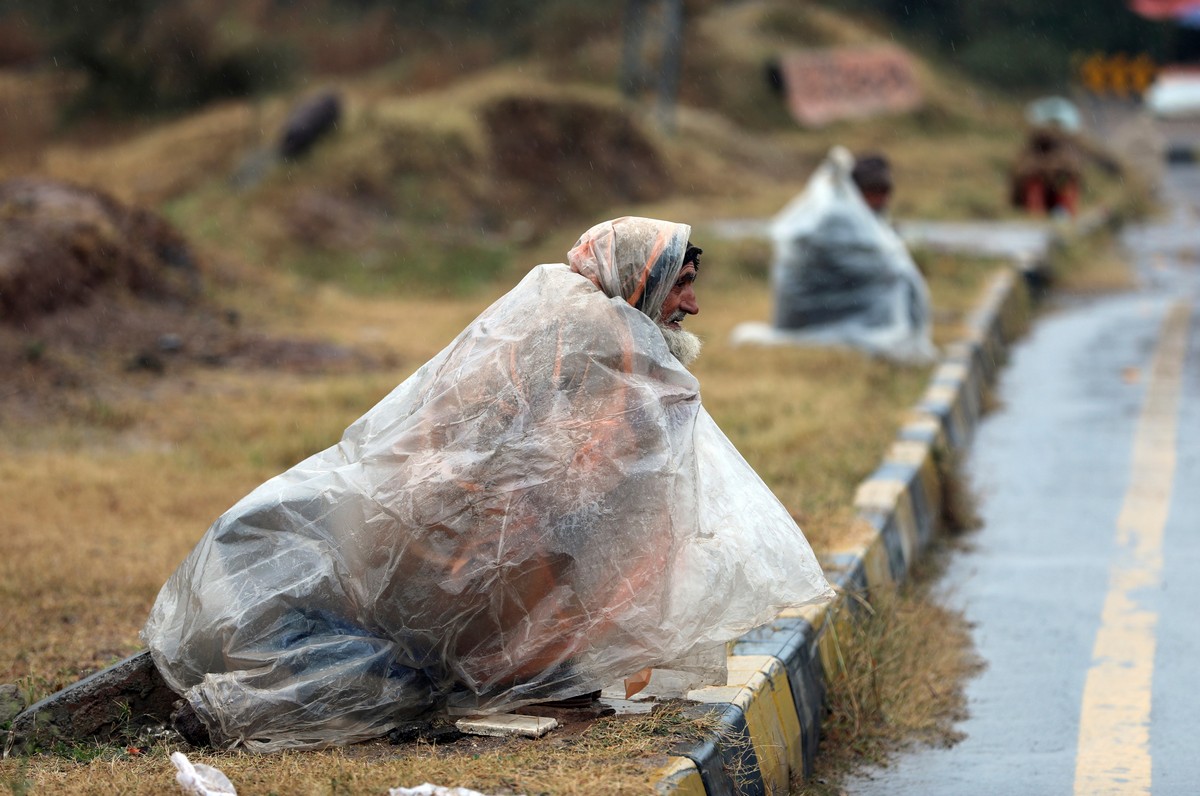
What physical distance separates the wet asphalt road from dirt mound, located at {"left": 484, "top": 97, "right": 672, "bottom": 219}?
30.8 ft

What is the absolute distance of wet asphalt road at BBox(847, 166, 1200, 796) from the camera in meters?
4.72

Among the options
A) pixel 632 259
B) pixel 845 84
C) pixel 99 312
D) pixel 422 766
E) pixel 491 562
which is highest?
pixel 632 259

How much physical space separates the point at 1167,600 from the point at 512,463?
312 cm

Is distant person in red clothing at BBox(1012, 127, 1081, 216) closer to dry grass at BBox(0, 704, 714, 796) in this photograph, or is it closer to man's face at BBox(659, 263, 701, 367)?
man's face at BBox(659, 263, 701, 367)

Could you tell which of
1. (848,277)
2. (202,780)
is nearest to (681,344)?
(202,780)

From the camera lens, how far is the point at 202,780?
345 centimetres

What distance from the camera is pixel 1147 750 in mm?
4750

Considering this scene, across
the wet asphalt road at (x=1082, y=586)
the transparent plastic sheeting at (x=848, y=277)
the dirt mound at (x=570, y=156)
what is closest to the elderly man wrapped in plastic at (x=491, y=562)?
the wet asphalt road at (x=1082, y=586)

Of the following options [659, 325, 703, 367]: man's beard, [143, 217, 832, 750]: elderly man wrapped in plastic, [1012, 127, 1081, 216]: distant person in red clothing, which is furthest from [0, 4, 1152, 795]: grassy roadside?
[659, 325, 703, 367]: man's beard

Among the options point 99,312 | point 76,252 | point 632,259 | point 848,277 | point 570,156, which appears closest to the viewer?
point 632,259

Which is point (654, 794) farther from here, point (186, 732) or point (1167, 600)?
point (1167, 600)

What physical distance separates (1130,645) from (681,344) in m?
2.18

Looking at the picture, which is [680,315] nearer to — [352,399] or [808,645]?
[808,645]

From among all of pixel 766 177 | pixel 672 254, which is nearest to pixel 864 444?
pixel 672 254
